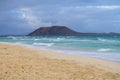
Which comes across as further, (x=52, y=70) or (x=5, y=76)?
(x=52, y=70)

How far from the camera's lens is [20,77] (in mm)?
8227

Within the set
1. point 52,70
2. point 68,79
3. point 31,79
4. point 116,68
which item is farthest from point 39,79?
point 116,68

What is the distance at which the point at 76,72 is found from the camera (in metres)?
9.48

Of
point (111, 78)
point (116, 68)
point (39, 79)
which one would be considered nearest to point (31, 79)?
point (39, 79)

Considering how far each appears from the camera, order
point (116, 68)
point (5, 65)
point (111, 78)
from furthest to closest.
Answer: point (116, 68), point (5, 65), point (111, 78)

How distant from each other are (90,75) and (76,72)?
620 mm

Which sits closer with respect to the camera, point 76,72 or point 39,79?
point 39,79

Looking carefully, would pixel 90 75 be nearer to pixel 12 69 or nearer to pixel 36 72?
pixel 36 72

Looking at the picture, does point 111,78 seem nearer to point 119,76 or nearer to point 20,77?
point 119,76

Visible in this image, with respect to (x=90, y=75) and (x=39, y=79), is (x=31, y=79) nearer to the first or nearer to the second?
(x=39, y=79)

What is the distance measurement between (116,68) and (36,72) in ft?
12.1

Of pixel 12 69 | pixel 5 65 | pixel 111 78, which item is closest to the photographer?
pixel 111 78

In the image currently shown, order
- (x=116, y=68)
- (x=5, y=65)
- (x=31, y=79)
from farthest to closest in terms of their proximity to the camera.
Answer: (x=116, y=68)
(x=5, y=65)
(x=31, y=79)

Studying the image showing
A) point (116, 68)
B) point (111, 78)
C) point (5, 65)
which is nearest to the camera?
point (111, 78)
